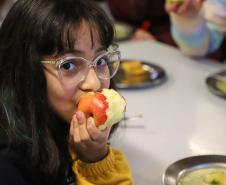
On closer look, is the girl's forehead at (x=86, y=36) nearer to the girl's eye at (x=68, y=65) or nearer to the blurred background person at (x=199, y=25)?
the girl's eye at (x=68, y=65)

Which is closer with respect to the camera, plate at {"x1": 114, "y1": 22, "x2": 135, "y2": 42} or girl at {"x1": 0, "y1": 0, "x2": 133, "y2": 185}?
girl at {"x1": 0, "y1": 0, "x2": 133, "y2": 185}

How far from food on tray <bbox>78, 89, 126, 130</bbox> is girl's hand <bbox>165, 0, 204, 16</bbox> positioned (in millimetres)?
733

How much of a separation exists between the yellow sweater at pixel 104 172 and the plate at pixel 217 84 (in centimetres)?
55

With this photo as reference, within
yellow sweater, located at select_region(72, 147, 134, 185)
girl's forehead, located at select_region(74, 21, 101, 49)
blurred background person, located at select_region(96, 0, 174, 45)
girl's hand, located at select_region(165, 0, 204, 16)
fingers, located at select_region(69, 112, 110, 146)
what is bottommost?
blurred background person, located at select_region(96, 0, 174, 45)

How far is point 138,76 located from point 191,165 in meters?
0.63

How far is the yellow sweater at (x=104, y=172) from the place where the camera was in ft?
3.18

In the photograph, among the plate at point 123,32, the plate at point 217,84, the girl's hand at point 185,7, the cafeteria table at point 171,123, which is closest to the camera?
the cafeteria table at point 171,123

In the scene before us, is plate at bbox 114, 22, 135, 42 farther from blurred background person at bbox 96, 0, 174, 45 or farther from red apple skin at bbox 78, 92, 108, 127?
red apple skin at bbox 78, 92, 108, 127

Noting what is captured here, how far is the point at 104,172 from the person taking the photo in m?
0.98

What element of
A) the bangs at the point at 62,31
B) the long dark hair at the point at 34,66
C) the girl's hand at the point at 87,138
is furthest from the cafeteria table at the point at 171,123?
the bangs at the point at 62,31

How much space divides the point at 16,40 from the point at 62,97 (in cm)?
16

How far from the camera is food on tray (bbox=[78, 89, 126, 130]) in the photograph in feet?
2.97

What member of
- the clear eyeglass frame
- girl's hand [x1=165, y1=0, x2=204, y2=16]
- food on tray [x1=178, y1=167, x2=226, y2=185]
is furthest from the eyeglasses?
girl's hand [x1=165, y1=0, x2=204, y2=16]

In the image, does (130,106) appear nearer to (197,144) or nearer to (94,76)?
(197,144)
